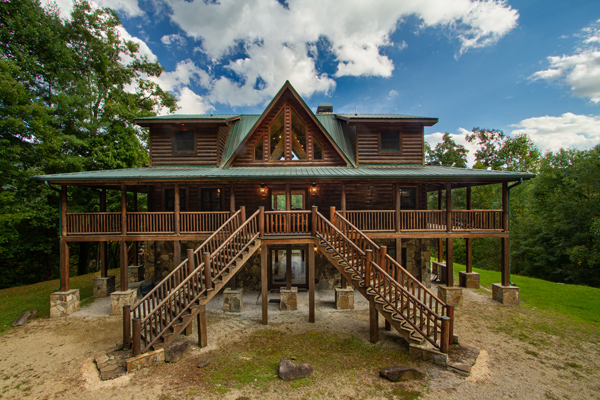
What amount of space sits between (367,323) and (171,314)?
277 inches

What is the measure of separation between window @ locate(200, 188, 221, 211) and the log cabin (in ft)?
0.19

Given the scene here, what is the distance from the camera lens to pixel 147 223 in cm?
1116

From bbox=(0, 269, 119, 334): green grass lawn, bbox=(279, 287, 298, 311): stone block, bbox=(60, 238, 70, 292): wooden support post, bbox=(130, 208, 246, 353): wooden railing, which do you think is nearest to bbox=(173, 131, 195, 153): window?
bbox=(60, 238, 70, 292): wooden support post

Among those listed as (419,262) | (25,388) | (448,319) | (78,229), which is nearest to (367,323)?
(448,319)

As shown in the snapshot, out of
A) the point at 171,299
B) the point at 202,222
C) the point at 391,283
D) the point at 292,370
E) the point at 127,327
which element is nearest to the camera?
the point at 292,370

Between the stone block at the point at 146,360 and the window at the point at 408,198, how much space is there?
42.0 ft

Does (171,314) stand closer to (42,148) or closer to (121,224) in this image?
(121,224)

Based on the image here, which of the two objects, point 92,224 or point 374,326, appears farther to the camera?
point 92,224

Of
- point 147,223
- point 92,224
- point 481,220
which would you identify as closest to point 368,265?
point 481,220

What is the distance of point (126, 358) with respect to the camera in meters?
6.49

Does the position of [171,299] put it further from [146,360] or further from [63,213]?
[63,213]

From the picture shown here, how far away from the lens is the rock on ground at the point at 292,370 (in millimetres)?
6066

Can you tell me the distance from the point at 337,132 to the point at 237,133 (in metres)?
6.52

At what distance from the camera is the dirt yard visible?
221 inches
